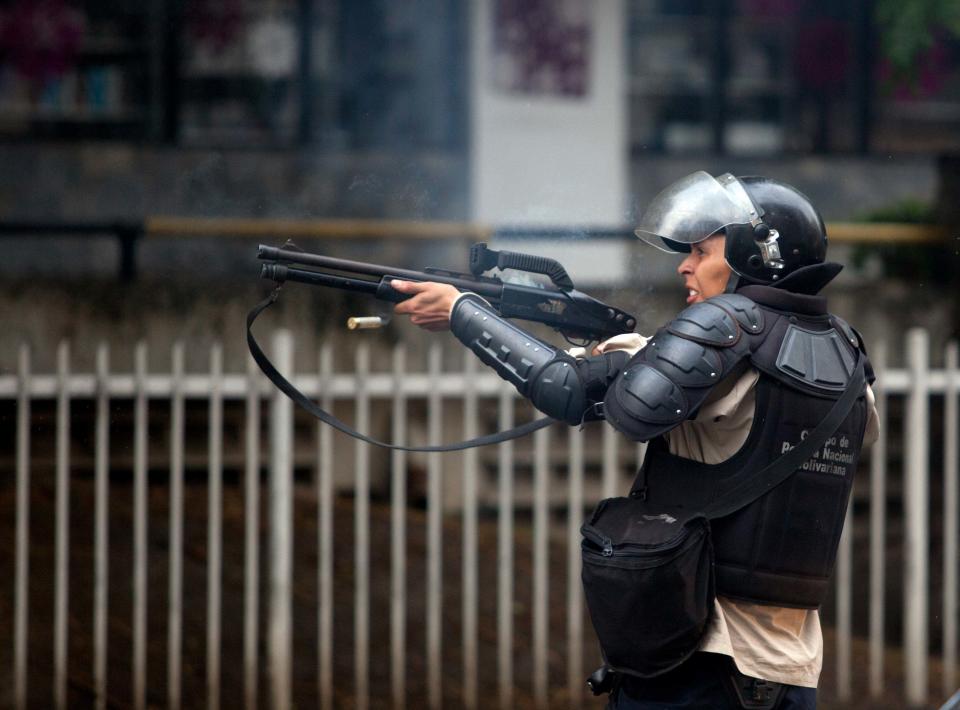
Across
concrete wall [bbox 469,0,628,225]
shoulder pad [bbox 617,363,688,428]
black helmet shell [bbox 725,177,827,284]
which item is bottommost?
shoulder pad [bbox 617,363,688,428]

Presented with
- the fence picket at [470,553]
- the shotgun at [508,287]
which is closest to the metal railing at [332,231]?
the fence picket at [470,553]

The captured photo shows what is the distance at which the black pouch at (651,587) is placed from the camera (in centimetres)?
260

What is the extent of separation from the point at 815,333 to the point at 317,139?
6.58 metres

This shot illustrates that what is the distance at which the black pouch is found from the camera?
2.60 meters

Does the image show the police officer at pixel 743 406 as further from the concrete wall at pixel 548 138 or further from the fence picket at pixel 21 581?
the concrete wall at pixel 548 138

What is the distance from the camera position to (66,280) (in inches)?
247

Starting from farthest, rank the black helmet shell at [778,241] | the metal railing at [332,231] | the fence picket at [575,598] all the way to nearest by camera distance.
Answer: the metal railing at [332,231] → the fence picket at [575,598] → the black helmet shell at [778,241]

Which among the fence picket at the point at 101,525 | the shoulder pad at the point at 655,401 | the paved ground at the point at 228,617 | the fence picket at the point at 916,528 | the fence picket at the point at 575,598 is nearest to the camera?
the shoulder pad at the point at 655,401

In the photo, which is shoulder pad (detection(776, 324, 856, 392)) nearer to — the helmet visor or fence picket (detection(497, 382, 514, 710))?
the helmet visor

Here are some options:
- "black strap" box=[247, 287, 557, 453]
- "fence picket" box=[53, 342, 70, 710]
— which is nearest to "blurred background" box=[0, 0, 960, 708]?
"fence picket" box=[53, 342, 70, 710]

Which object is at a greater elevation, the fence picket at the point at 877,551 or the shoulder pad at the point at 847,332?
the shoulder pad at the point at 847,332

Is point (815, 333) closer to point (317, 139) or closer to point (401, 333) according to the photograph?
point (401, 333)

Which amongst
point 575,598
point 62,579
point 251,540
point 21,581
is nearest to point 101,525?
point 62,579

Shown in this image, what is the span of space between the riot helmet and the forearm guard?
297 millimetres
